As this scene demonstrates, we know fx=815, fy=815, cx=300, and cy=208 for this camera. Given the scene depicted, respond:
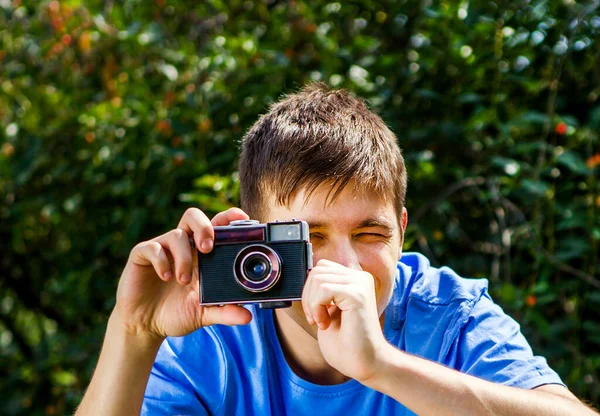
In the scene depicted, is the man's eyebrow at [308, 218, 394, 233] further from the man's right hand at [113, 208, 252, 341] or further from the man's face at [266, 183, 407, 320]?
the man's right hand at [113, 208, 252, 341]

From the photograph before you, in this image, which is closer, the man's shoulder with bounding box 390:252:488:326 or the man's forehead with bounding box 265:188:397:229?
the man's forehead with bounding box 265:188:397:229

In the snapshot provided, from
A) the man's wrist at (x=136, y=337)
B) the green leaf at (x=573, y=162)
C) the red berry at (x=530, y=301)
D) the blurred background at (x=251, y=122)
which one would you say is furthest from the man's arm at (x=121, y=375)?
the green leaf at (x=573, y=162)

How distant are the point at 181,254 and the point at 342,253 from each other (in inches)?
14.1

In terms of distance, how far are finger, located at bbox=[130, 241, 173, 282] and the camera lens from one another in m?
0.19

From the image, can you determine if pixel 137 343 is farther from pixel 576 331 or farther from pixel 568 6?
pixel 568 6

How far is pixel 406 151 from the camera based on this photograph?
322 centimetres

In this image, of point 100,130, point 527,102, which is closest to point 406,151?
point 527,102

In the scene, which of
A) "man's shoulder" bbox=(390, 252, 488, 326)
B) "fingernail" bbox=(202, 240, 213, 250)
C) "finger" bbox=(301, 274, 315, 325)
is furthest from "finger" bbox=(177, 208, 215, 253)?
"man's shoulder" bbox=(390, 252, 488, 326)

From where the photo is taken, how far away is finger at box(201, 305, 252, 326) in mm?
1757


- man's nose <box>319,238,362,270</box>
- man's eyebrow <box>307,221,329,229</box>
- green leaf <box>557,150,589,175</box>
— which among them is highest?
green leaf <box>557,150,589,175</box>

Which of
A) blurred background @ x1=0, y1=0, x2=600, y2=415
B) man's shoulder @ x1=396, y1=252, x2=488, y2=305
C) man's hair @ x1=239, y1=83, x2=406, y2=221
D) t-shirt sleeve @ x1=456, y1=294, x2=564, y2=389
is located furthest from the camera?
blurred background @ x1=0, y1=0, x2=600, y2=415

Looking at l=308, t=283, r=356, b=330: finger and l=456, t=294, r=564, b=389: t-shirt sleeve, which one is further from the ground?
l=308, t=283, r=356, b=330: finger

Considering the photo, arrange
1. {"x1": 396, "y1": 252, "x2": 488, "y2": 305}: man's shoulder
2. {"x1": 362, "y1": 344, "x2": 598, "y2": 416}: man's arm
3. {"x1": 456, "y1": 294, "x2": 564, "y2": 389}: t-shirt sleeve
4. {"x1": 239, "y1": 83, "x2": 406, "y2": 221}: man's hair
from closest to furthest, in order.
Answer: {"x1": 362, "y1": 344, "x2": 598, "y2": 416}: man's arm < {"x1": 456, "y1": 294, "x2": 564, "y2": 389}: t-shirt sleeve < {"x1": 239, "y1": 83, "x2": 406, "y2": 221}: man's hair < {"x1": 396, "y1": 252, "x2": 488, "y2": 305}: man's shoulder

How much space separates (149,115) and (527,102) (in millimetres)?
1518
